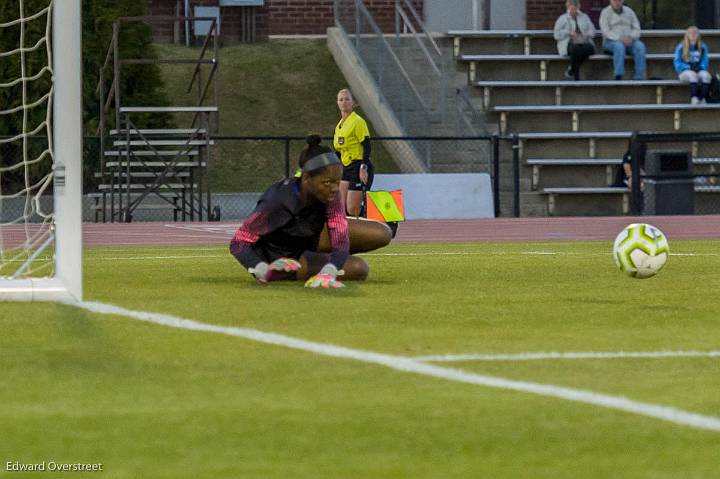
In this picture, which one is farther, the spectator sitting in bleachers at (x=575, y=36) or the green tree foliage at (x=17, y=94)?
the spectator sitting in bleachers at (x=575, y=36)

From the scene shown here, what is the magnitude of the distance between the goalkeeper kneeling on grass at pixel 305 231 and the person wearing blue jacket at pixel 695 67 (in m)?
22.0

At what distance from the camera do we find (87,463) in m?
4.23

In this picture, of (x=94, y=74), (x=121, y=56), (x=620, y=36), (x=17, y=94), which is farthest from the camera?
(x=620, y=36)

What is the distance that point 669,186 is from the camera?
27.6 metres

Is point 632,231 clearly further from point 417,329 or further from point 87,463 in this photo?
point 87,463

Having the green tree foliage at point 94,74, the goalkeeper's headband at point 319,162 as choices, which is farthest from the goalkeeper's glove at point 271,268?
the green tree foliage at point 94,74

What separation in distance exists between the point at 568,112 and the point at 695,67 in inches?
107

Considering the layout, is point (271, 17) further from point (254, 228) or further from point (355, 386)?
point (355, 386)

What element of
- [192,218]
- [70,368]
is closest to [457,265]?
[70,368]

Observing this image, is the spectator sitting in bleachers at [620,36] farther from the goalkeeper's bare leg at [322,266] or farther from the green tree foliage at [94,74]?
the goalkeeper's bare leg at [322,266]

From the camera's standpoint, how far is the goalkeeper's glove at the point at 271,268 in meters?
9.99

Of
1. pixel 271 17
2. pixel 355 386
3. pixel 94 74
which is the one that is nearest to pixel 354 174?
pixel 94 74

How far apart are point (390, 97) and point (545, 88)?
10.5 feet

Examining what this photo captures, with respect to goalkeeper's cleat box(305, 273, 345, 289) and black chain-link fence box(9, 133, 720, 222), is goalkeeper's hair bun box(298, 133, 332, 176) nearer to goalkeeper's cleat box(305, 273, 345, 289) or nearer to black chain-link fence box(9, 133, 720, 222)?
goalkeeper's cleat box(305, 273, 345, 289)
